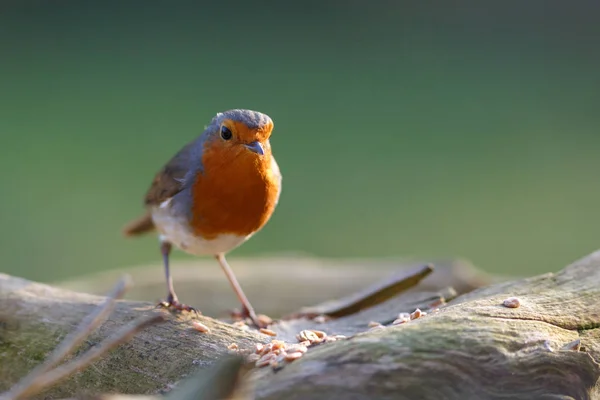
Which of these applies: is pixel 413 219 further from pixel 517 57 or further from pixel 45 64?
pixel 45 64

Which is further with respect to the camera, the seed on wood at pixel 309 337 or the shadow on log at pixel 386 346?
the seed on wood at pixel 309 337

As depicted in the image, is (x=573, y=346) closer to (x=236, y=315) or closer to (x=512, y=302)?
(x=512, y=302)

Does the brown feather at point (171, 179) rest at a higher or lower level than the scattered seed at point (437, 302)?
higher

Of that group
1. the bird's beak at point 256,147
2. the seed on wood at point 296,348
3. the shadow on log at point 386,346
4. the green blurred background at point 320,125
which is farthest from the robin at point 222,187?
the green blurred background at point 320,125

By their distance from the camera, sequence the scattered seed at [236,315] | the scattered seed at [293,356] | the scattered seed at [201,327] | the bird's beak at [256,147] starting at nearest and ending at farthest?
the scattered seed at [293,356], the scattered seed at [201,327], the bird's beak at [256,147], the scattered seed at [236,315]

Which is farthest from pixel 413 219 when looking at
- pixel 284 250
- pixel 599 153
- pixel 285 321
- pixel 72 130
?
pixel 285 321

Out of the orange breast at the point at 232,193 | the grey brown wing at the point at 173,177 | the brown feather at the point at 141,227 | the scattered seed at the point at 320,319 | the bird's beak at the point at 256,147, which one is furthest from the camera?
the brown feather at the point at 141,227

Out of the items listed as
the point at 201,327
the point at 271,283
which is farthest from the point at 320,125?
the point at 201,327

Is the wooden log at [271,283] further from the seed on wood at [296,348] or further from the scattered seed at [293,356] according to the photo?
the scattered seed at [293,356]
